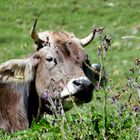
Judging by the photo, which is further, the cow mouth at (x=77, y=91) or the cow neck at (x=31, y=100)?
the cow neck at (x=31, y=100)

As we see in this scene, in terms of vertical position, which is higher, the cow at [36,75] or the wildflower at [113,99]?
the wildflower at [113,99]

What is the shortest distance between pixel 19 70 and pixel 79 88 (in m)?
1.61

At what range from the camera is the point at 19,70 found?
35.8ft

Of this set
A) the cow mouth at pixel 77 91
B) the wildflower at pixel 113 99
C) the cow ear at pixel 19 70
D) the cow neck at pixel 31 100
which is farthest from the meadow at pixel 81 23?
the wildflower at pixel 113 99

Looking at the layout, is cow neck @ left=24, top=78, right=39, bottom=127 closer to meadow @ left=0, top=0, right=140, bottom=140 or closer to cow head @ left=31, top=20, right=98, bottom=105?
cow head @ left=31, top=20, right=98, bottom=105

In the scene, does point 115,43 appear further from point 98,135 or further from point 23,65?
point 98,135

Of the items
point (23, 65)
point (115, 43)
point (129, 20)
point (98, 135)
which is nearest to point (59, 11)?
point (129, 20)

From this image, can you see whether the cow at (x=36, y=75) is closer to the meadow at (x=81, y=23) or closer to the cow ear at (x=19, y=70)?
the cow ear at (x=19, y=70)

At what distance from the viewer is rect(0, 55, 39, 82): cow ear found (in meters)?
10.8

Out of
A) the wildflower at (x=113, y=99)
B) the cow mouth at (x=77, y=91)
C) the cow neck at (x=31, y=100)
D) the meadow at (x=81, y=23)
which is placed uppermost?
the wildflower at (x=113, y=99)

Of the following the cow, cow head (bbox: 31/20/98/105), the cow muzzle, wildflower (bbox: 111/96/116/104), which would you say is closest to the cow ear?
the cow

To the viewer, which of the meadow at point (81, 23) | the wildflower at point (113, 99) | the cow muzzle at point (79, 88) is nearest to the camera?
the wildflower at point (113, 99)

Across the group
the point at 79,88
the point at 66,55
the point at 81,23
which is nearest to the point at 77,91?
the point at 79,88

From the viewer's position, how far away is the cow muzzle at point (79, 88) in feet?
31.2
